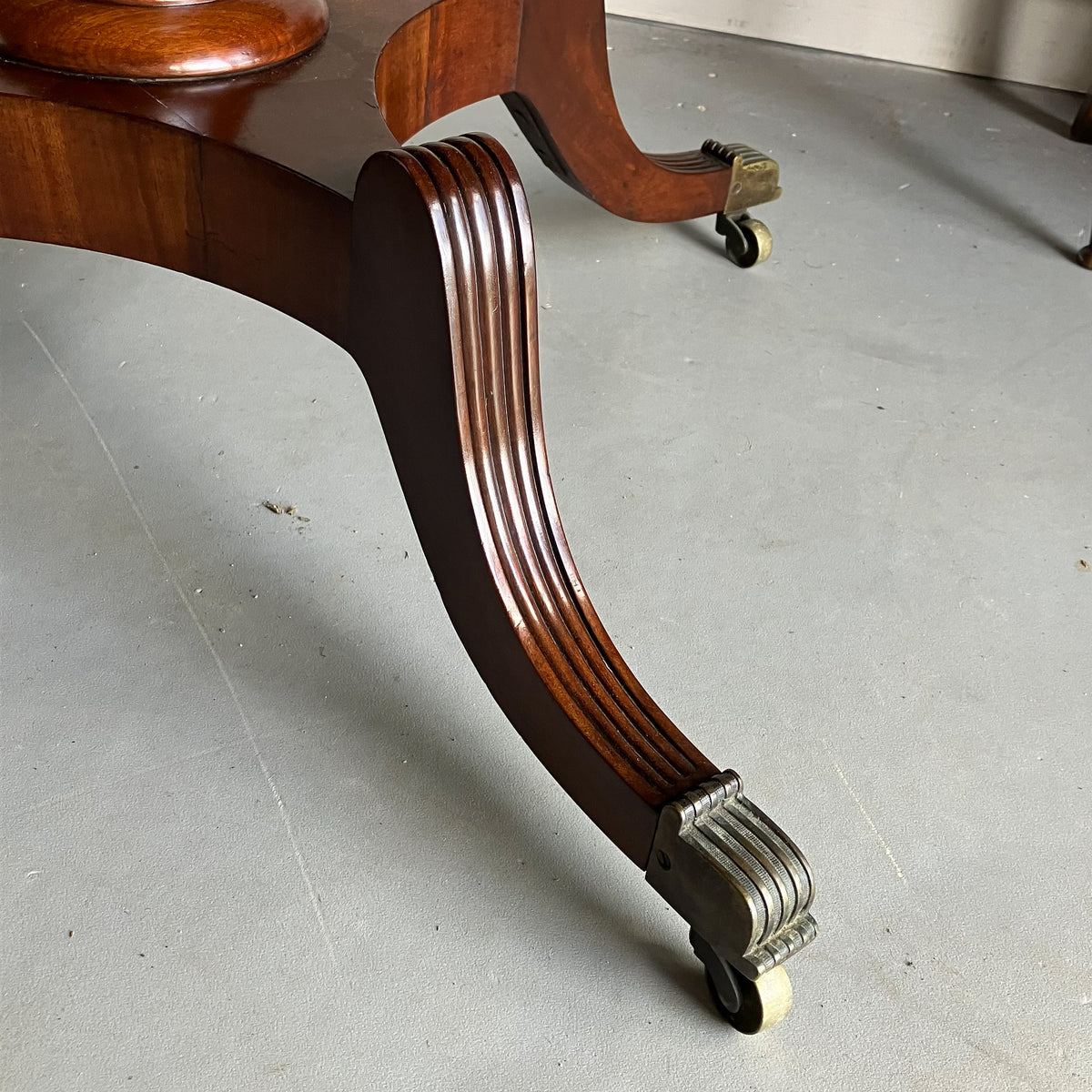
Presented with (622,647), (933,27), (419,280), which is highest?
(419,280)

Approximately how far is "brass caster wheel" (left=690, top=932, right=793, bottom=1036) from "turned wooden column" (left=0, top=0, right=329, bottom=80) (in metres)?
0.64

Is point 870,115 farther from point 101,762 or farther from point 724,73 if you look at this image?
point 101,762

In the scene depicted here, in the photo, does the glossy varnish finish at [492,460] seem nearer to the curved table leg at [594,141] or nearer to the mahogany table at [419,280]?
the mahogany table at [419,280]

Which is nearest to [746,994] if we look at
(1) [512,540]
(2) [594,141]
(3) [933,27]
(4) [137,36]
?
(1) [512,540]

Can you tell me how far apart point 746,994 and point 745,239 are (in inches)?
38.7

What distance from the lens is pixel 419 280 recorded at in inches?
30.0

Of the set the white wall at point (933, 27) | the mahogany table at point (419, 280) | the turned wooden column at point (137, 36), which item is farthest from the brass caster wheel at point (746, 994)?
the white wall at point (933, 27)

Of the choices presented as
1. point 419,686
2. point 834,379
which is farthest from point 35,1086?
point 834,379

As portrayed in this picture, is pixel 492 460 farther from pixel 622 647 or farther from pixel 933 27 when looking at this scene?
pixel 933 27

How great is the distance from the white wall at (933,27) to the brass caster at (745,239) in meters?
0.75

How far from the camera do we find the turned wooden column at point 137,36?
85cm

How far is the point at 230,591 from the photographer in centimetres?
103

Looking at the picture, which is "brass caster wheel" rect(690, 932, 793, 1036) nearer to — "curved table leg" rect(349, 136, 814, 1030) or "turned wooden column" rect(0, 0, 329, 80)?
"curved table leg" rect(349, 136, 814, 1030)

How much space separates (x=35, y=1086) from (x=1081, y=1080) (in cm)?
59
